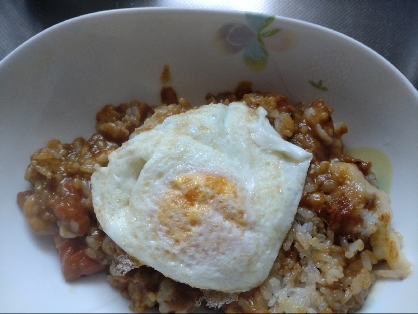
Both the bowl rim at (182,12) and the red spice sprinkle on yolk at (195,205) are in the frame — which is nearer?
the red spice sprinkle on yolk at (195,205)

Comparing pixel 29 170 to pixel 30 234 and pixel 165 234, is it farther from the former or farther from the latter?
pixel 165 234

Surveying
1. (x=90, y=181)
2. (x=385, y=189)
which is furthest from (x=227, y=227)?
(x=385, y=189)

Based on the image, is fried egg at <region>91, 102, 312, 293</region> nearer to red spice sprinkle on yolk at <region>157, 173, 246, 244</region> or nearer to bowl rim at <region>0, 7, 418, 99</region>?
red spice sprinkle on yolk at <region>157, 173, 246, 244</region>

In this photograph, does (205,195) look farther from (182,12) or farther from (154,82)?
(182,12)

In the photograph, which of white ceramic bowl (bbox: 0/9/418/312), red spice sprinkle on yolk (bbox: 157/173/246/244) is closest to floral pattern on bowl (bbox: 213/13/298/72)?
white ceramic bowl (bbox: 0/9/418/312)

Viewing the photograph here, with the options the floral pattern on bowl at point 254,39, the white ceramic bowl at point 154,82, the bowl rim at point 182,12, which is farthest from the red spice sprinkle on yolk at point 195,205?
the bowl rim at point 182,12

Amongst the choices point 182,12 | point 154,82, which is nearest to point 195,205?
point 154,82

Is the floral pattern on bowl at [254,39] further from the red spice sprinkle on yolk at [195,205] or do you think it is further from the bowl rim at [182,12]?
the red spice sprinkle on yolk at [195,205]
